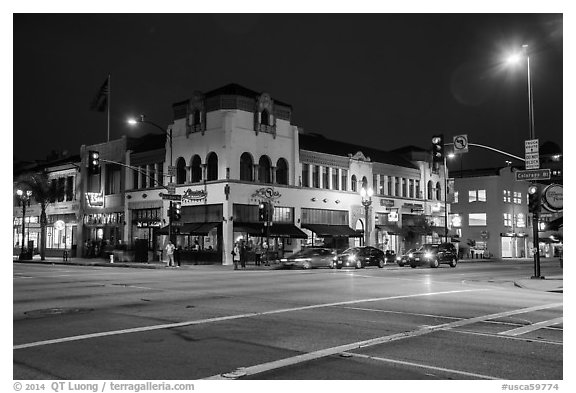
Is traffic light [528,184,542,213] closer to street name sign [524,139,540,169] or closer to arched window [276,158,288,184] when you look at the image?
street name sign [524,139,540,169]

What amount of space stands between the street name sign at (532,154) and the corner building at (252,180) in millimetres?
20755

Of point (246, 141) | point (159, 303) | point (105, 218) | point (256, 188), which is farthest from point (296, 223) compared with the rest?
point (159, 303)

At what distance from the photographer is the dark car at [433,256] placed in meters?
41.0

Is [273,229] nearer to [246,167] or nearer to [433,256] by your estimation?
[246,167]

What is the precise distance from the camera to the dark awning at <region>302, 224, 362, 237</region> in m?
49.6

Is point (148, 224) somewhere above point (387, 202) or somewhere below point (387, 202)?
below

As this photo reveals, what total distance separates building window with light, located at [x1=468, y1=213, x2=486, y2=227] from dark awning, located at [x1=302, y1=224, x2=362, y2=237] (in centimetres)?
2784

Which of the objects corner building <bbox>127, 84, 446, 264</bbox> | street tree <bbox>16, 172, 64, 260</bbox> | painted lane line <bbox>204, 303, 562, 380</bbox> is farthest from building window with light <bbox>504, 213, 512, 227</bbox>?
painted lane line <bbox>204, 303, 562, 380</bbox>

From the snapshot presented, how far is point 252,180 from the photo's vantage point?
46.5 m

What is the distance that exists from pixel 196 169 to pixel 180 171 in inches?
75.2

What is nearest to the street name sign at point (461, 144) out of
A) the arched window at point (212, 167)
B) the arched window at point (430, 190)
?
the arched window at point (212, 167)

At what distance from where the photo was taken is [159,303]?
53.2 ft

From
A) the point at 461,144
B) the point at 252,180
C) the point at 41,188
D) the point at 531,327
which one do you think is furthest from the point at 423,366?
the point at 41,188

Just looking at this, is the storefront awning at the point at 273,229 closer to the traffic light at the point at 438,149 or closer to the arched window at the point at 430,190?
the traffic light at the point at 438,149
